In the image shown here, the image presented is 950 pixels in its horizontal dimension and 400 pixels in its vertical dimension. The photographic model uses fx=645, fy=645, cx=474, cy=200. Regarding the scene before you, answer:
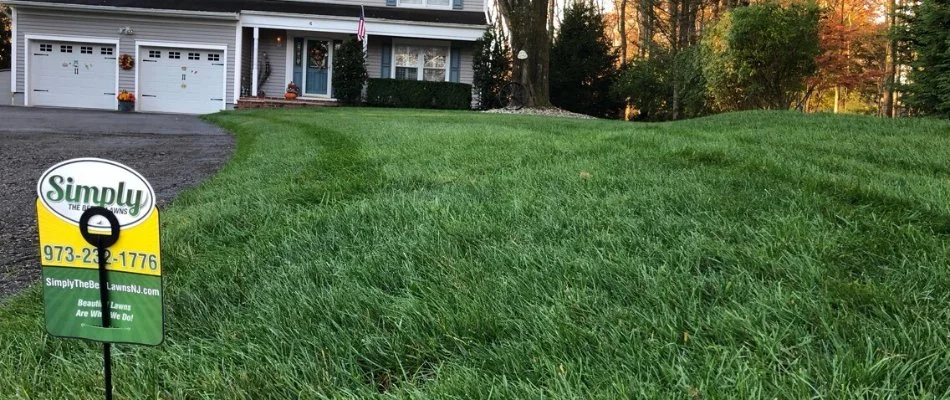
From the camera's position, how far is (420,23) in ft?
63.1

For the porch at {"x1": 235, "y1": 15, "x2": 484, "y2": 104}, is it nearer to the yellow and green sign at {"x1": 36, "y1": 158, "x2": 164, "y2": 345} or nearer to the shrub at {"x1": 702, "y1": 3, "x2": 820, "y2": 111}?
the shrub at {"x1": 702, "y1": 3, "x2": 820, "y2": 111}

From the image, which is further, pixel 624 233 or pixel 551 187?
pixel 551 187

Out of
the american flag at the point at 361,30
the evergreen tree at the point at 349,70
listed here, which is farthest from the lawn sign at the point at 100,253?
the evergreen tree at the point at 349,70

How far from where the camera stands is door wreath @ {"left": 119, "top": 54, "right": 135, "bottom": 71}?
1914 cm

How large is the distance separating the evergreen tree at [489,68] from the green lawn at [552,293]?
51.5 feet

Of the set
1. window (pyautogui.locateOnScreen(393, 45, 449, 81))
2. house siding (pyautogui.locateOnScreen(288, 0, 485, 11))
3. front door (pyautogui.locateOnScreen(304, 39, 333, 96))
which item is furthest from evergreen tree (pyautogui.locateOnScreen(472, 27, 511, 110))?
front door (pyautogui.locateOnScreen(304, 39, 333, 96))

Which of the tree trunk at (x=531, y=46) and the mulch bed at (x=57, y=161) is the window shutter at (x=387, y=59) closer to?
the tree trunk at (x=531, y=46)

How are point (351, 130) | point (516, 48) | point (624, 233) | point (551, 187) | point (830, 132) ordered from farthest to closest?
point (516, 48) → point (351, 130) → point (830, 132) → point (551, 187) → point (624, 233)

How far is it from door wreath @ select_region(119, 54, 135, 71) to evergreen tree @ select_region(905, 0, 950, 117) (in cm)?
1966

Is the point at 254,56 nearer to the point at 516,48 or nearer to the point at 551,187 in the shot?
the point at 516,48

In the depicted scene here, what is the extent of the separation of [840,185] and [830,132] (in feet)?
11.5

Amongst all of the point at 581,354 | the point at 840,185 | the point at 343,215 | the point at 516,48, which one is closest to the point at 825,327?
the point at 581,354

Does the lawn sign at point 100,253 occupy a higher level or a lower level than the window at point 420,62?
lower

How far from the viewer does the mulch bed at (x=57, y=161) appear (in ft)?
10.1
